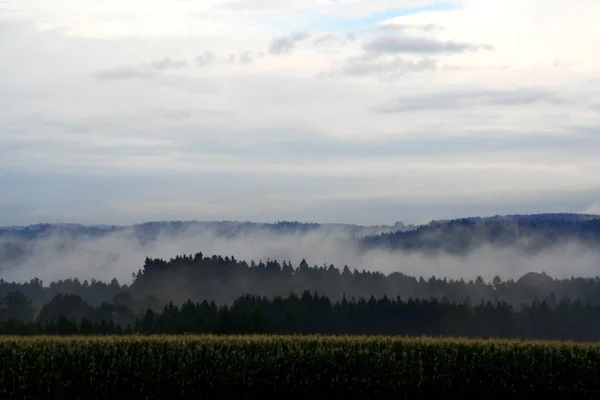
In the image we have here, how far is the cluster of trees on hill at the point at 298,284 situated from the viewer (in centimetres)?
15762

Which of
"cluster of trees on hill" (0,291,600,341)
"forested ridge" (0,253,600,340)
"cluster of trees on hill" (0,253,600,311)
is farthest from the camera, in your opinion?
"cluster of trees on hill" (0,253,600,311)

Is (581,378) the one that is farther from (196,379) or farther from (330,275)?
(330,275)

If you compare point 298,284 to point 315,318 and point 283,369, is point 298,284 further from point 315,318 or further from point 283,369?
point 283,369

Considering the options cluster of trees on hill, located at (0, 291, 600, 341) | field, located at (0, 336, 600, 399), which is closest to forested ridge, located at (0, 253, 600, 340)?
cluster of trees on hill, located at (0, 291, 600, 341)

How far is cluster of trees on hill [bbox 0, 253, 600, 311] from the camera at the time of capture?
15762 cm

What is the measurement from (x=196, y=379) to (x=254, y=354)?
2215 millimetres

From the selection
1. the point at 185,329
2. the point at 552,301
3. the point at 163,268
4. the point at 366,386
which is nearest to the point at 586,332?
the point at 552,301

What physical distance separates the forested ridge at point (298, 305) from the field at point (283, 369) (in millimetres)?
30860

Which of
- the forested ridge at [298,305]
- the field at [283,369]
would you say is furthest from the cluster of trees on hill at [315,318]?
the field at [283,369]

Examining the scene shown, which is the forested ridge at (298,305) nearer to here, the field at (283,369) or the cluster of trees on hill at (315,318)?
the cluster of trees on hill at (315,318)

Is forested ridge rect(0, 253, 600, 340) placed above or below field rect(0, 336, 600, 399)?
below

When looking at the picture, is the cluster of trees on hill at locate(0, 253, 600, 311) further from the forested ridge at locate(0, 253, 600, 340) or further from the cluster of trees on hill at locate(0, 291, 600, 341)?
the cluster of trees on hill at locate(0, 291, 600, 341)

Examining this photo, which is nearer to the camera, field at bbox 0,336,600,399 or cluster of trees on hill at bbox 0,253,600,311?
field at bbox 0,336,600,399

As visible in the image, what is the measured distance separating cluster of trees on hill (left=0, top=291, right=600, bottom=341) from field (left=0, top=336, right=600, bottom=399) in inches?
1210
